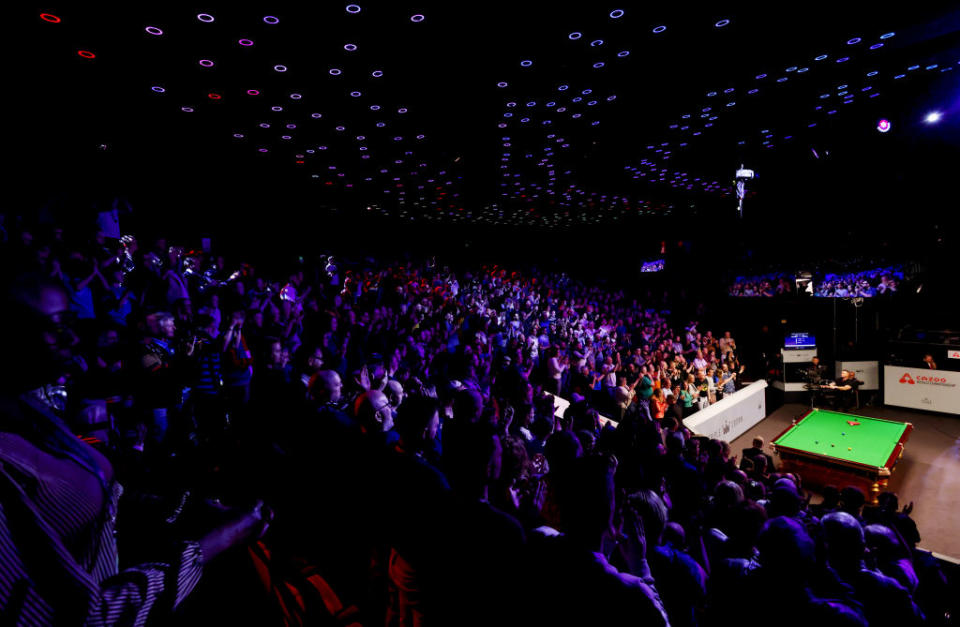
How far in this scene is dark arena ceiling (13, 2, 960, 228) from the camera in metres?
2.99

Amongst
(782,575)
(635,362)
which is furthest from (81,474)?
(635,362)

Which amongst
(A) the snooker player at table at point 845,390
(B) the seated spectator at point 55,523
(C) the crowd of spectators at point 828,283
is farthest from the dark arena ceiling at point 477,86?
(A) the snooker player at table at point 845,390

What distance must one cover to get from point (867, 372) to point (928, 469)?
499cm

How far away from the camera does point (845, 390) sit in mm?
9898

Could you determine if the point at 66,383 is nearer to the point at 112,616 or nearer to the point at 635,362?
the point at 112,616

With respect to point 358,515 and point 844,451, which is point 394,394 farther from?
point 844,451

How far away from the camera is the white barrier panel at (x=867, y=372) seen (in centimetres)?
1073

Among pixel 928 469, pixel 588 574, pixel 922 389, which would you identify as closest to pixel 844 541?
pixel 588 574

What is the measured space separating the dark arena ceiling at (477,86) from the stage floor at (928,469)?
5.02m

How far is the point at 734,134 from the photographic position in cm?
594

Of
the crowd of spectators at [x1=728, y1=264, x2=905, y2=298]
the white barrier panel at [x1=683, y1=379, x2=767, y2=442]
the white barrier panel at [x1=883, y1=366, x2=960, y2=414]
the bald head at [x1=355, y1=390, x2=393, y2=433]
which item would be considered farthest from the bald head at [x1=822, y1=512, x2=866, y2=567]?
the crowd of spectators at [x1=728, y1=264, x2=905, y2=298]

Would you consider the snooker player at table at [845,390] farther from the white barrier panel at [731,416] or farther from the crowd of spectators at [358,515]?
the crowd of spectators at [358,515]

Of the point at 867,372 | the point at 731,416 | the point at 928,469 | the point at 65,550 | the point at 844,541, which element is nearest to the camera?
the point at 65,550

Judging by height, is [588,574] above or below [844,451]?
above
